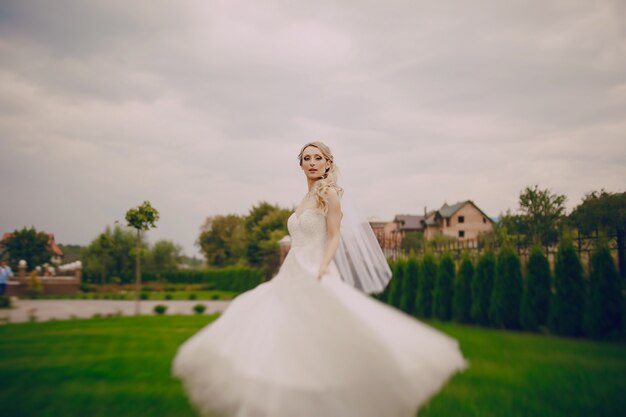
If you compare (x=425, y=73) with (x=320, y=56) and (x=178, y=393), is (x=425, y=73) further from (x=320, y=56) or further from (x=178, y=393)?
(x=178, y=393)

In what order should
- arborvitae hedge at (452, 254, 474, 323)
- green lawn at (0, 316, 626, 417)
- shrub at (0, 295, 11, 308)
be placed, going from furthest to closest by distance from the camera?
shrub at (0, 295, 11, 308) < arborvitae hedge at (452, 254, 474, 323) < green lawn at (0, 316, 626, 417)

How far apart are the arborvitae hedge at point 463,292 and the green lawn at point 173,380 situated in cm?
221

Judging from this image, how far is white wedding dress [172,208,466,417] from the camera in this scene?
2.56 m

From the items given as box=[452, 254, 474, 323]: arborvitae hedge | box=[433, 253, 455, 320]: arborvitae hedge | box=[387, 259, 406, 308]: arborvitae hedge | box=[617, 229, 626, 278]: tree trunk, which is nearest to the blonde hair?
box=[617, 229, 626, 278]: tree trunk

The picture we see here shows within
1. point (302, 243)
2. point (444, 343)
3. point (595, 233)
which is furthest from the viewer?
point (595, 233)

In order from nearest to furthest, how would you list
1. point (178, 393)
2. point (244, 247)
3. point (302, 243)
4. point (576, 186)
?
point (302, 243) → point (178, 393) → point (576, 186) → point (244, 247)

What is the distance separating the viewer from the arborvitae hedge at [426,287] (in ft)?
41.5

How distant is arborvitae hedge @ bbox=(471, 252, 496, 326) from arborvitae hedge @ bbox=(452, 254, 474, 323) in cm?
33

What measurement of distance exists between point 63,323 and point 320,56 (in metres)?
9.60

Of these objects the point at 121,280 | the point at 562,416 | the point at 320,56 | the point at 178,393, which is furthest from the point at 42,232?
the point at 562,416

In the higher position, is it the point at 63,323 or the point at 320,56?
the point at 320,56

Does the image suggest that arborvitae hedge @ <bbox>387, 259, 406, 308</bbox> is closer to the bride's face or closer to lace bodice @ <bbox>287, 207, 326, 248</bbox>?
the bride's face

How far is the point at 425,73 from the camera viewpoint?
Answer: 38.0ft

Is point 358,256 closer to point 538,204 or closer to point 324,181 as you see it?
point 324,181
